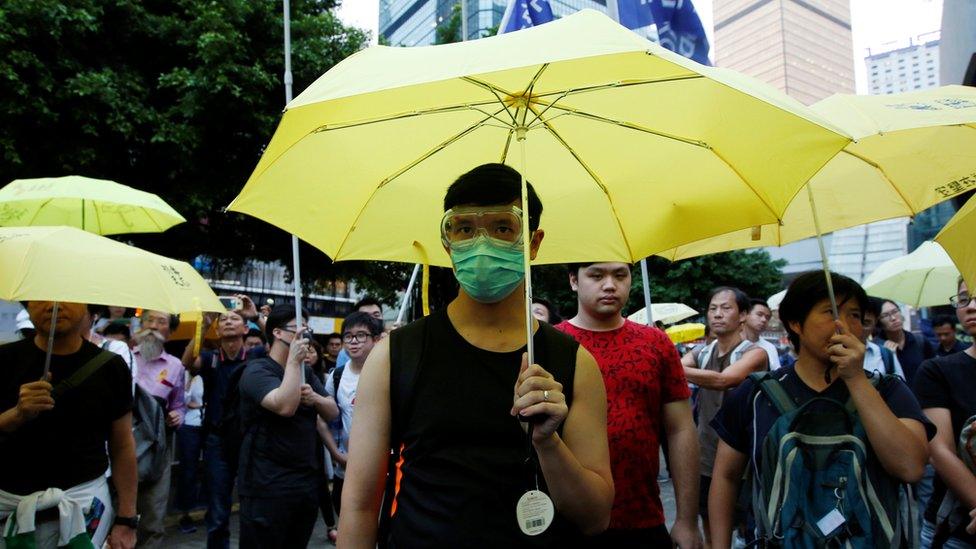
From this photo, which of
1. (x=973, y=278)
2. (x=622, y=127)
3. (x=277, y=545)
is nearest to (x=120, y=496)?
(x=277, y=545)

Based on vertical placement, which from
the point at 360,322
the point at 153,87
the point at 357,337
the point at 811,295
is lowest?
the point at 357,337

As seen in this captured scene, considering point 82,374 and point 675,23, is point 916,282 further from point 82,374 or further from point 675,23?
point 82,374

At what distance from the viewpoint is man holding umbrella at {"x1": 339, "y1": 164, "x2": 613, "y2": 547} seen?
1.85m

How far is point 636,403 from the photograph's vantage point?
10.7 feet

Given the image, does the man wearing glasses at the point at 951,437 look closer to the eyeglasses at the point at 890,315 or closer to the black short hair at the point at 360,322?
the black short hair at the point at 360,322

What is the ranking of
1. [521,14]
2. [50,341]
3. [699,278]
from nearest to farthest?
[50,341] < [521,14] < [699,278]

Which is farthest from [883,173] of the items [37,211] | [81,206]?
[37,211]

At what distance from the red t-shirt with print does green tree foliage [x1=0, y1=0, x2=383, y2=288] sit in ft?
38.3

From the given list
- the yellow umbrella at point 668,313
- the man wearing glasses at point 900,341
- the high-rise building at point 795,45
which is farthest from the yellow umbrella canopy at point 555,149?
the high-rise building at point 795,45

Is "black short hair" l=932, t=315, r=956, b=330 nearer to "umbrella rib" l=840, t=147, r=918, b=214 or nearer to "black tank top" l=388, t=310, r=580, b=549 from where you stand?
"umbrella rib" l=840, t=147, r=918, b=214

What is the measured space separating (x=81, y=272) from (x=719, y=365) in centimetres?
432

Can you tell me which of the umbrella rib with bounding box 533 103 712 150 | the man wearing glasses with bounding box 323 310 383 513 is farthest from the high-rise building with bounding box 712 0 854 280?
the umbrella rib with bounding box 533 103 712 150

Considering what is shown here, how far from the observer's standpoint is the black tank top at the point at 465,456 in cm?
186

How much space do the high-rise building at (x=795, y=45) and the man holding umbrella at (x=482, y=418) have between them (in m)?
117
